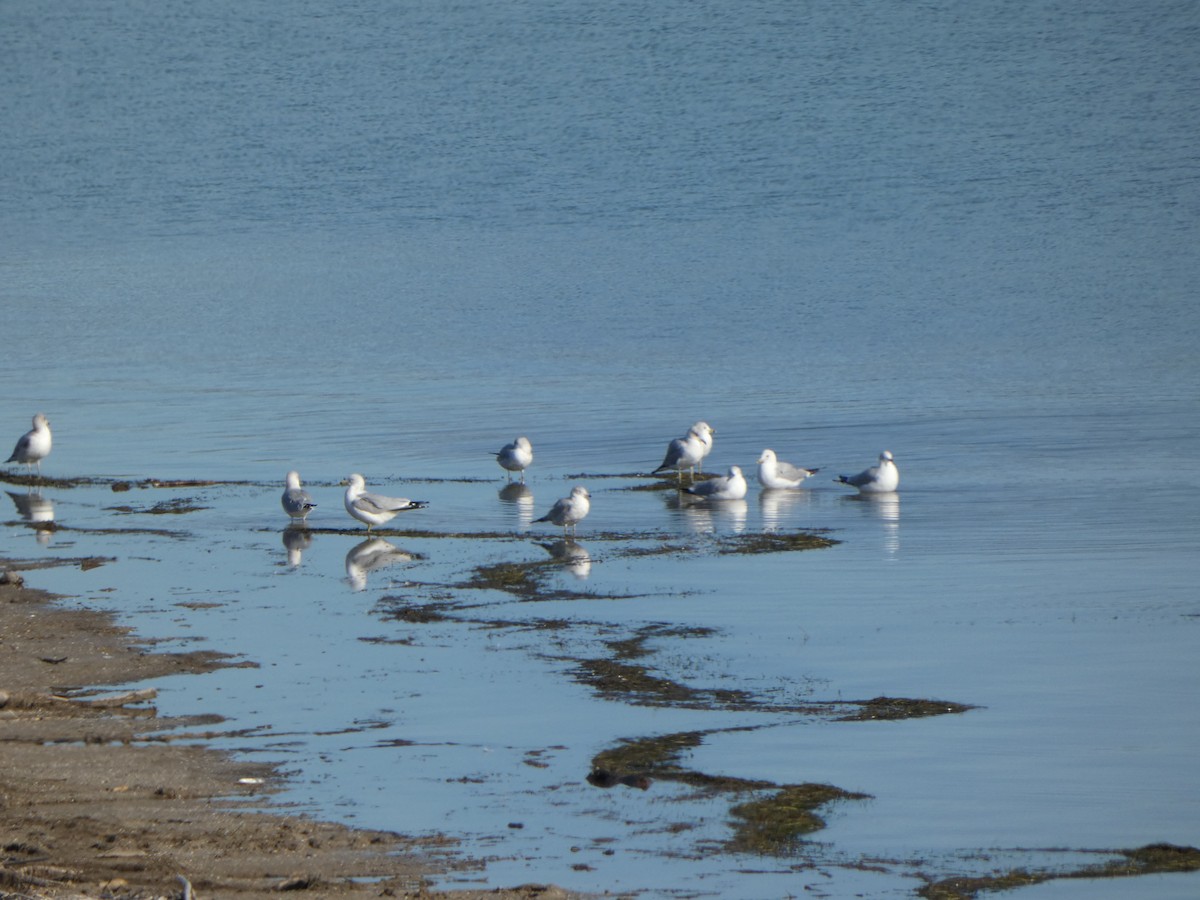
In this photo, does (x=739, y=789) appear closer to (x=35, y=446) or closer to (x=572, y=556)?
(x=572, y=556)

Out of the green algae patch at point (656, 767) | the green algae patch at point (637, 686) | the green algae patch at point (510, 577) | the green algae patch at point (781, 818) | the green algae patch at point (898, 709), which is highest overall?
the green algae patch at point (510, 577)

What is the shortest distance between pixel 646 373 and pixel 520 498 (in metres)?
12.9

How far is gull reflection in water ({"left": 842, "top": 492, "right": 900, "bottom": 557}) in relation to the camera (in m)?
15.6

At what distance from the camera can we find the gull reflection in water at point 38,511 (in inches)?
648

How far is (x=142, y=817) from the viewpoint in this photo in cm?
789

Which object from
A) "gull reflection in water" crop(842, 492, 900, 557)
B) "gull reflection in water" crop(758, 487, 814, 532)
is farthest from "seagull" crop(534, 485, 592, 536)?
"gull reflection in water" crop(842, 492, 900, 557)

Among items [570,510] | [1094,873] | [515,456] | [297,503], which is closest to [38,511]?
[297,503]

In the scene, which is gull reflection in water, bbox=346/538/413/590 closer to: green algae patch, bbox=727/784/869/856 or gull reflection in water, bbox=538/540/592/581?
gull reflection in water, bbox=538/540/592/581

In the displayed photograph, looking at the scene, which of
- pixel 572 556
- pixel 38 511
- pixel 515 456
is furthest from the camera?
pixel 515 456

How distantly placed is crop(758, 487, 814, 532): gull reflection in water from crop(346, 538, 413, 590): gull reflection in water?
323 cm

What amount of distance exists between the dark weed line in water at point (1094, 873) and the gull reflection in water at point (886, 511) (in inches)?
282

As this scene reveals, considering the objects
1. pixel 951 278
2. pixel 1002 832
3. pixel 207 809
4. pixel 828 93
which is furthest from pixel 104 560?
pixel 828 93

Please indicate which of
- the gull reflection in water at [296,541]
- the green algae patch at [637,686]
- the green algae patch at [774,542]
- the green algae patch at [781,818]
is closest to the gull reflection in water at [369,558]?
the gull reflection in water at [296,541]

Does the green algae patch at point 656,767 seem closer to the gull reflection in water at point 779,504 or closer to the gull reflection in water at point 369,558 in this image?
the gull reflection in water at point 369,558
